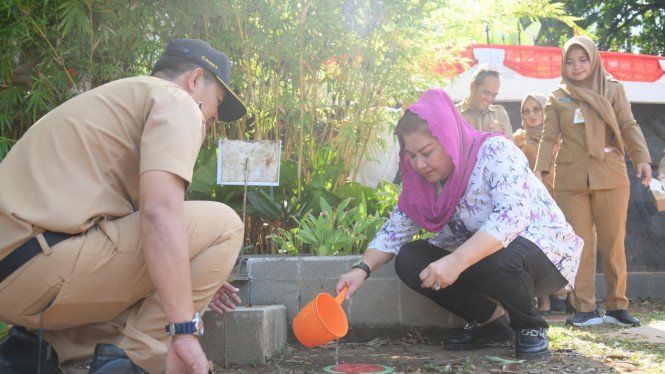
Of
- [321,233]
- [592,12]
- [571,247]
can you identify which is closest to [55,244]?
[321,233]

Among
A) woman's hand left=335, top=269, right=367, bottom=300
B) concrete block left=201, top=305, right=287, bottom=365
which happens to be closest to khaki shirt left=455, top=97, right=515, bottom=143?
woman's hand left=335, top=269, right=367, bottom=300

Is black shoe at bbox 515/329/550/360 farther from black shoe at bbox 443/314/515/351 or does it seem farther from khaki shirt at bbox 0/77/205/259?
khaki shirt at bbox 0/77/205/259

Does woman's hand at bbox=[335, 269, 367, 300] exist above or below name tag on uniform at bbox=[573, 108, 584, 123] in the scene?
below

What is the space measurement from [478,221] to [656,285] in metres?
4.13

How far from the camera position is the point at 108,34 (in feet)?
10.8

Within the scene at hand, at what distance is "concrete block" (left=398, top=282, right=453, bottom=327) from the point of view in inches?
111

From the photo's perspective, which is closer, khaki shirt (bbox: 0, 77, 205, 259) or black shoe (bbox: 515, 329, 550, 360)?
khaki shirt (bbox: 0, 77, 205, 259)

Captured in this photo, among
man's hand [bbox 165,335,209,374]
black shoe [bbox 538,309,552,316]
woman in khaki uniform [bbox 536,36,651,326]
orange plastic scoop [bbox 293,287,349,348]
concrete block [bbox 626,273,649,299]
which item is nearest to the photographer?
man's hand [bbox 165,335,209,374]

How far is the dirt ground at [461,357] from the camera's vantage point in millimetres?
2100

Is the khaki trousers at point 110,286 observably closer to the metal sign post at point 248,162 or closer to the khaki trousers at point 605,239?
the metal sign post at point 248,162

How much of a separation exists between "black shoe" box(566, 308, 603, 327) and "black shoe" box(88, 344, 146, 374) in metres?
2.66

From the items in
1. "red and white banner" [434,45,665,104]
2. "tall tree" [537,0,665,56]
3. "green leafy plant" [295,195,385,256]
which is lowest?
"green leafy plant" [295,195,385,256]

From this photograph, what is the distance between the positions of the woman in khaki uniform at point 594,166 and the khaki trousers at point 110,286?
2.49 metres

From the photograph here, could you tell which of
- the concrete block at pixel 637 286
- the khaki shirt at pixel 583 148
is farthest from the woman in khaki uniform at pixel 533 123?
the concrete block at pixel 637 286
